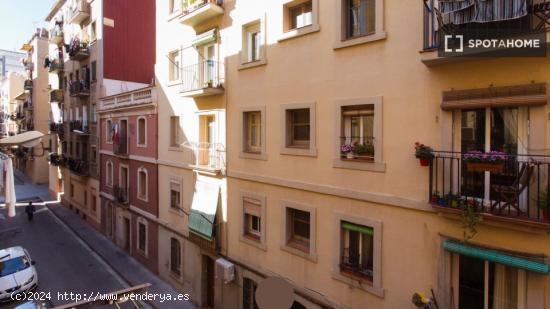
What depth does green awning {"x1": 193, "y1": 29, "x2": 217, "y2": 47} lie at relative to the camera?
508 inches

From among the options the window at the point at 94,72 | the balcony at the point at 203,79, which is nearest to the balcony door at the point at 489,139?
the balcony at the point at 203,79

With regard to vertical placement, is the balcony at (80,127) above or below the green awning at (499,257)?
above

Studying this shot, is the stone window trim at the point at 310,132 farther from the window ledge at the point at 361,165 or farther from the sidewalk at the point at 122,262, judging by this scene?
the sidewalk at the point at 122,262

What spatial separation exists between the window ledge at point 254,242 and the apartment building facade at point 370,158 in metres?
0.07

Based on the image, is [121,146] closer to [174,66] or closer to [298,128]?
[174,66]

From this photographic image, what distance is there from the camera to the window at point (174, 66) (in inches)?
629

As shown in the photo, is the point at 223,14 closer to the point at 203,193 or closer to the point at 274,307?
the point at 203,193

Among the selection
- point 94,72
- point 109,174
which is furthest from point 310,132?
point 94,72

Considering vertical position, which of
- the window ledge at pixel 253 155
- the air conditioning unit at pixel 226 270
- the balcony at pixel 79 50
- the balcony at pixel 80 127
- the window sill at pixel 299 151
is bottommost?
the air conditioning unit at pixel 226 270

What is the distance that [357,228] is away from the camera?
8773 millimetres

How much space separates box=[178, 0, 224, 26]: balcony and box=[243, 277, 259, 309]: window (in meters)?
9.86

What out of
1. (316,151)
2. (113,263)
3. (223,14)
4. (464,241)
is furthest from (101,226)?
(464,241)

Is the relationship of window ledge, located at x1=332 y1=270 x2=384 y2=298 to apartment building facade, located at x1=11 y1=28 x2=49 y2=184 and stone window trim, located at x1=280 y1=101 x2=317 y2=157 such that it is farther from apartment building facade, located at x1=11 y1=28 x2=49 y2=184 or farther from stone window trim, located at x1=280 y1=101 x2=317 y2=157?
apartment building facade, located at x1=11 y1=28 x2=49 y2=184

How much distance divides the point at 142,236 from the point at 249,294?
33.0 feet
